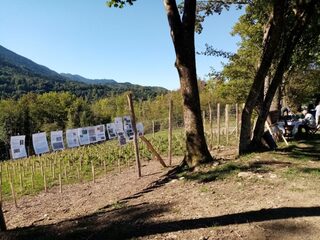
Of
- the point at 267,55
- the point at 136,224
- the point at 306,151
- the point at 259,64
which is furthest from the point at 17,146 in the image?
the point at 136,224

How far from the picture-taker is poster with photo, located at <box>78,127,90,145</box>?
24.4 meters

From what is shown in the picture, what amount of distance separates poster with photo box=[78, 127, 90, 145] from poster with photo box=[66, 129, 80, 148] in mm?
701

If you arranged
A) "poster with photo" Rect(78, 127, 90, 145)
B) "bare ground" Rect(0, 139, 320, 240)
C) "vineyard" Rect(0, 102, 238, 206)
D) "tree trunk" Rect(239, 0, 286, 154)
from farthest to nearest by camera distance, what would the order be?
"poster with photo" Rect(78, 127, 90, 145), "vineyard" Rect(0, 102, 238, 206), "tree trunk" Rect(239, 0, 286, 154), "bare ground" Rect(0, 139, 320, 240)

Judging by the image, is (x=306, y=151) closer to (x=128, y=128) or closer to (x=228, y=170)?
(x=228, y=170)

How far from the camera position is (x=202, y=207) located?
5.93 m

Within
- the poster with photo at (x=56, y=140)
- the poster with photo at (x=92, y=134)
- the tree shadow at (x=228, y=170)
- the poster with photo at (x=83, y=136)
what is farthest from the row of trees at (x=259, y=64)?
the poster with photo at (x=92, y=134)

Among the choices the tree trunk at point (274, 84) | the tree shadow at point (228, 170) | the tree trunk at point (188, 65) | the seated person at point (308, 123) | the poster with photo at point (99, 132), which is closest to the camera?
the tree shadow at point (228, 170)

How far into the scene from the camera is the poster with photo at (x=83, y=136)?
2436 cm

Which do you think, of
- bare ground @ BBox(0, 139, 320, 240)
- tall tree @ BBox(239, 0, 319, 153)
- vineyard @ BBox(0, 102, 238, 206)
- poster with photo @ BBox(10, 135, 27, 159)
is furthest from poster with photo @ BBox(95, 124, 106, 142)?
tall tree @ BBox(239, 0, 319, 153)

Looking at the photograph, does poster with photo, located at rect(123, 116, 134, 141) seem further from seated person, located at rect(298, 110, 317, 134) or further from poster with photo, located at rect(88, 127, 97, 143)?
seated person, located at rect(298, 110, 317, 134)

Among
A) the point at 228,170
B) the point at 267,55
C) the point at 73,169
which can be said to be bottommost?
the point at 73,169

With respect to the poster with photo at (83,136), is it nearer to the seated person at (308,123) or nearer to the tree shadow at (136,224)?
the seated person at (308,123)

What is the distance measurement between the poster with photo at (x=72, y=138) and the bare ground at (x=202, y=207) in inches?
511

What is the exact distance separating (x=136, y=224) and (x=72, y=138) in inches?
726
